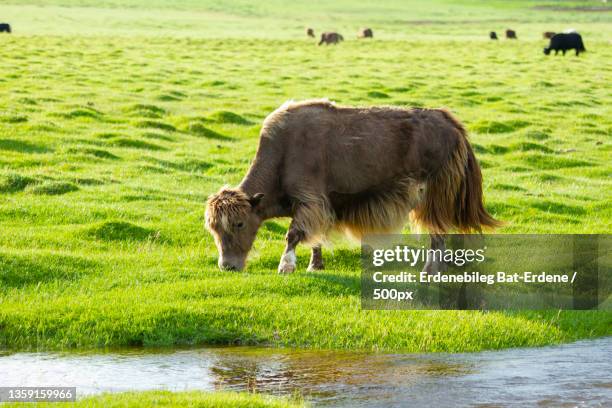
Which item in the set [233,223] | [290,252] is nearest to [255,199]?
[233,223]

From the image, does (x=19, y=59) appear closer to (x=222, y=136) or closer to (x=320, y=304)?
(x=222, y=136)

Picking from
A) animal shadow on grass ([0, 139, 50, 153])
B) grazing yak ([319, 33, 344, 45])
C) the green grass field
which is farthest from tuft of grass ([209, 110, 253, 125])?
grazing yak ([319, 33, 344, 45])

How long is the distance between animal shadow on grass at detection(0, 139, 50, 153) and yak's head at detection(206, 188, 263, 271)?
10.9m

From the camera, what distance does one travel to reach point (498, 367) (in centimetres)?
944

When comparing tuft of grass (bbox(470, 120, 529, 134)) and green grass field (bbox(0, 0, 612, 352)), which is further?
tuft of grass (bbox(470, 120, 529, 134))

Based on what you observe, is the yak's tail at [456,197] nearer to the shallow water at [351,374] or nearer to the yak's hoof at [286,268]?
the yak's hoof at [286,268]

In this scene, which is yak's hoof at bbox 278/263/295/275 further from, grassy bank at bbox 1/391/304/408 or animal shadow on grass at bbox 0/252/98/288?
grassy bank at bbox 1/391/304/408

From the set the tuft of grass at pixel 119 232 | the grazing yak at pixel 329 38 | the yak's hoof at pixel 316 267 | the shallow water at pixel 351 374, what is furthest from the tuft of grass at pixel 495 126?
the grazing yak at pixel 329 38

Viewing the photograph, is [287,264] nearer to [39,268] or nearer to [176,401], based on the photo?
[39,268]

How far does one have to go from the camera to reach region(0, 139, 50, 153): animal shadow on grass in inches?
849

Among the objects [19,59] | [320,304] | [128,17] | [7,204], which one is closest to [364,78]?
[19,59]

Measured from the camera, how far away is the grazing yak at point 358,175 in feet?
40.7

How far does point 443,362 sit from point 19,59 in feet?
132

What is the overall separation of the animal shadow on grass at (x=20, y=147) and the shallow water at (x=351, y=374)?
12.7 meters
